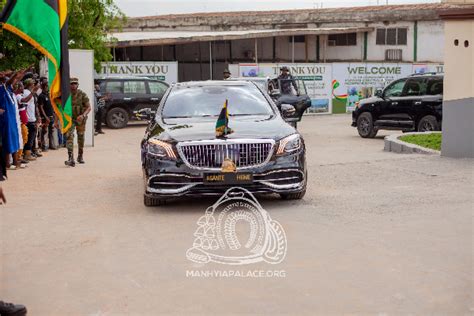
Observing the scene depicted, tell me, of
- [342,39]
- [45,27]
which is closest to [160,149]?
[45,27]

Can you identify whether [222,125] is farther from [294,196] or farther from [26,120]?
[26,120]

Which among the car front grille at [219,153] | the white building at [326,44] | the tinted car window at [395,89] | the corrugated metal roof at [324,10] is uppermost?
the corrugated metal roof at [324,10]

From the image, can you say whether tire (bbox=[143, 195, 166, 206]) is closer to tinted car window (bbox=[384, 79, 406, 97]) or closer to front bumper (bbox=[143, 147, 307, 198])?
front bumper (bbox=[143, 147, 307, 198])

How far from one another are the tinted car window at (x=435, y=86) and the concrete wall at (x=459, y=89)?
18.3 feet

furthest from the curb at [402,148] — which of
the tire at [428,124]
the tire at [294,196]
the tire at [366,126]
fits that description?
the tire at [294,196]

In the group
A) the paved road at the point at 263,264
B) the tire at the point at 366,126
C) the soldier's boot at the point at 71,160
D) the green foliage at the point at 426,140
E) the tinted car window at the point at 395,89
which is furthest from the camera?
the tire at the point at 366,126

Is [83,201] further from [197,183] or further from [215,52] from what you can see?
[215,52]

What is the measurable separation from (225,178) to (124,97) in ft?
60.6

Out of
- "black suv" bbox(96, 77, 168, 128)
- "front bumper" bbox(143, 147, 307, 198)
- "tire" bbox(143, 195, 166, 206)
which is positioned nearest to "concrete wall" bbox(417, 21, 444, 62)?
"black suv" bbox(96, 77, 168, 128)

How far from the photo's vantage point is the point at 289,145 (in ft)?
33.9

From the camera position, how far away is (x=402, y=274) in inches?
266

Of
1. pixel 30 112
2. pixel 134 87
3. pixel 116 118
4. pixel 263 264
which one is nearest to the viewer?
pixel 263 264

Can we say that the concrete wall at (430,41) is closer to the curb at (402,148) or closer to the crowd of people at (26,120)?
the curb at (402,148)

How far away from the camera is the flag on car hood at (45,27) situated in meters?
6.36
